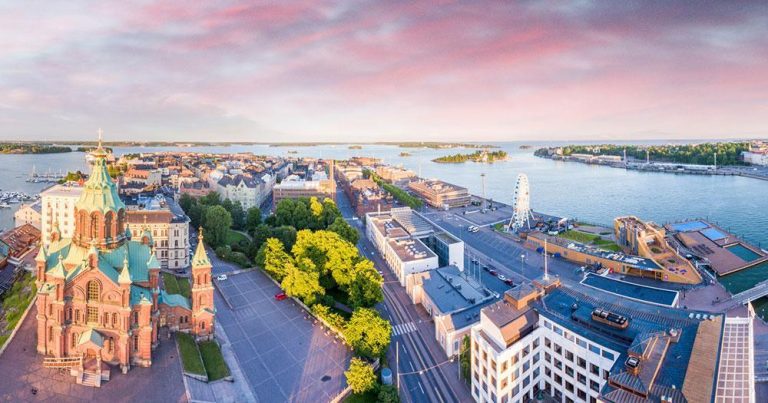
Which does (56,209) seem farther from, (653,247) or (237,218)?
(653,247)

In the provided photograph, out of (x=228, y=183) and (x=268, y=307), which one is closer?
(x=268, y=307)

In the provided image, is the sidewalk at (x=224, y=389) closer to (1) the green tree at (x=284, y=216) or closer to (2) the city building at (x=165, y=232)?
(2) the city building at (x=165, y=232)

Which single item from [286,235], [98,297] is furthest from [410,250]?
[98,297]

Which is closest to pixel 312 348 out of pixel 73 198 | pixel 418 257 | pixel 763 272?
pixel 418 257

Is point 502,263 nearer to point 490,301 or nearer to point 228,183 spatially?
point 490,301

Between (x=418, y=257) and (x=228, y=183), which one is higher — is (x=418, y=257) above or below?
below
